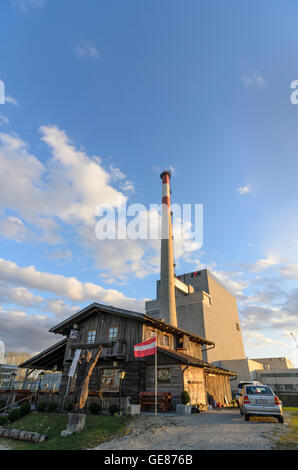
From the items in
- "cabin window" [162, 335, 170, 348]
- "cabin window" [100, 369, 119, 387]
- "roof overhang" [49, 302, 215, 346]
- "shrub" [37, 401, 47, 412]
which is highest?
"roof overhang" [49, 302, 215, 346]

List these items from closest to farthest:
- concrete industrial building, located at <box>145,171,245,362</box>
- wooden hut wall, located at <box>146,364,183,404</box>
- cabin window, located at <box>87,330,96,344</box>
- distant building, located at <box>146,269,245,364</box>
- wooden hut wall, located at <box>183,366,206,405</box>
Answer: wooden hut wall, located at <box>146,364,183,404</box> → wooden hut wall, located at <box>183,366,206,405</box> → cabin window, located at <box>87,330,96,344</box> → concrete industrial building, located at <box>145,171,245,362</box> → distant building, located at <box>146,269,245,364</box>

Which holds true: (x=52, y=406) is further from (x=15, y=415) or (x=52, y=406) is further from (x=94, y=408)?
(x=94, y=408)

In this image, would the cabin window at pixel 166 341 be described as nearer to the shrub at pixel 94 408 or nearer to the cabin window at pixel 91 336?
the cabin window at pixel 91 336

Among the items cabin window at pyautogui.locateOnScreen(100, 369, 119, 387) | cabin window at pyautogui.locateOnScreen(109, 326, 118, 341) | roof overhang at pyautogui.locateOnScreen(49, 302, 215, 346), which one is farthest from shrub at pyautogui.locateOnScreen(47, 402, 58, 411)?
roof overhang at pyautogui.locateOnScreen(49, 302, 215, 346)

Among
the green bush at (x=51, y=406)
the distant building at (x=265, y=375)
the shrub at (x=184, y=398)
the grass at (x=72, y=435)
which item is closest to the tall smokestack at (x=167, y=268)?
the distant building at (x=265, y=375)

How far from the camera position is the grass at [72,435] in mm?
10297

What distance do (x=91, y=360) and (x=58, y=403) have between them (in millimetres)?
7693

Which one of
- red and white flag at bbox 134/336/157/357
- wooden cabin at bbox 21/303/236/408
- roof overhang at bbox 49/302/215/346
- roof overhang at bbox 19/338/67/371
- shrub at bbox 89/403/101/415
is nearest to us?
shrub at bbox 89/403/101/415

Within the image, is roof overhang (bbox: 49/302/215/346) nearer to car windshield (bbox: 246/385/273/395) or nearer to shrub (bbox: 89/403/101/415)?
shrub (bbox: 89/403/101/415)

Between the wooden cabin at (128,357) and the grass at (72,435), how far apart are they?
3.98 m

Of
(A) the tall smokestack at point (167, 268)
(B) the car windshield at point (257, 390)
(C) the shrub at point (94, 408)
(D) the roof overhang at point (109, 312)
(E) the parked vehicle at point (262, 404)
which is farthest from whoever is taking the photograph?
(A) the tall smokestack at point (167, 268)

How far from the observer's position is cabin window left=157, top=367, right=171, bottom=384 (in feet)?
58.1

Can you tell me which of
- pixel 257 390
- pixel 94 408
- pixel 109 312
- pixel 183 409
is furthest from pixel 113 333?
pixel 257 390

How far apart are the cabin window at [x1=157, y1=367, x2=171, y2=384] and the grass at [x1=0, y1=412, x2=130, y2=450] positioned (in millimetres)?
5007
